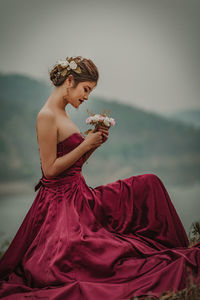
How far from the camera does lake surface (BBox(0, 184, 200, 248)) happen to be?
357cm

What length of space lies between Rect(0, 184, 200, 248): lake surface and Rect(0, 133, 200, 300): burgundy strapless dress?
160cm

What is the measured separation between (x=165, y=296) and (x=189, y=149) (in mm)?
3093

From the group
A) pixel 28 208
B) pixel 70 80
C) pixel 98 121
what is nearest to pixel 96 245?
pixel 98 121

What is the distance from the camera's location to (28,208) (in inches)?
149

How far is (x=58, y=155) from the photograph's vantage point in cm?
195

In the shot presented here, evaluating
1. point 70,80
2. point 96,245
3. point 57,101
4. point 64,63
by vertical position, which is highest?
point 64,63

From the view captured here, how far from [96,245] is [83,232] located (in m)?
0.10

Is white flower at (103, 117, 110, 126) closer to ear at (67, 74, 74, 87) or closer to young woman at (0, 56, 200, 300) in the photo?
young woman at (0, 56, 200, 300)

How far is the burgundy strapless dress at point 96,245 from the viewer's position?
157 cm

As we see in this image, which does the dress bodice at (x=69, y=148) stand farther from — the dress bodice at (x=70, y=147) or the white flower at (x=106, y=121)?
the white flower at (x=106, y=121)

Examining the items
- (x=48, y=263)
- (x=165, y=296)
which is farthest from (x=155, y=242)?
(x=48, y=263)

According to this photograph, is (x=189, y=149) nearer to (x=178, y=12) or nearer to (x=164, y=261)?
(x=178, y=12)

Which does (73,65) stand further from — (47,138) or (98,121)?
(47,138)

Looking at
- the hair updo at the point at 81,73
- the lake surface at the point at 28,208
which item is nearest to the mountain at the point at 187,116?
the lake surface at the point at 28,208
